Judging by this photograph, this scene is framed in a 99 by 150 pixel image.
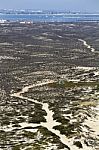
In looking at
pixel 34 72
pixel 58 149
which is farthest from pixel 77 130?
pixel 34 72

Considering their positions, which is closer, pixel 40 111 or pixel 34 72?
pixel 40 111

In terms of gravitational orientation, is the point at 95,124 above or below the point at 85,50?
below

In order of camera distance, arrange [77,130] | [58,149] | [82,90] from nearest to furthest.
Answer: [58,149] → [77,130] → [82,90]

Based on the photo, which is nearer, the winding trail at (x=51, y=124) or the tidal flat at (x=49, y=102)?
the winding trail at (x=51, y=124)

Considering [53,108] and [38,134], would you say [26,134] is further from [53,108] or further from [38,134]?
[53,108]

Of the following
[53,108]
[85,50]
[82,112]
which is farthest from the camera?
[85,50]

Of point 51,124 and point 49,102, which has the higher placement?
point 49,102

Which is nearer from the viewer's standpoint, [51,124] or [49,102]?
[51,124]

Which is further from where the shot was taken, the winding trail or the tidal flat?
the tidal flat
